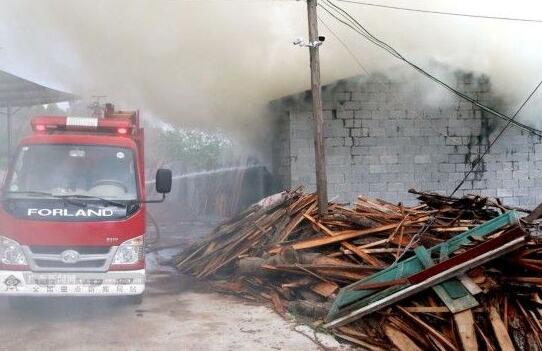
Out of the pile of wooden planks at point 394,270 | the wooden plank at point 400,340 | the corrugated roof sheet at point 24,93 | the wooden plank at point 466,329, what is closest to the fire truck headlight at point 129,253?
the pile of wooden planks at point 394,270

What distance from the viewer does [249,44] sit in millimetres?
10117

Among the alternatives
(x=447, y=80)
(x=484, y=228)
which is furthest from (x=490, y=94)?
(x=484, y=228)

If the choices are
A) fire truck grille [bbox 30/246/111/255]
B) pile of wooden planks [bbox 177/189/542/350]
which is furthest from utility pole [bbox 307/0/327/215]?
fire truck grille [bbox 30/246/111/255]

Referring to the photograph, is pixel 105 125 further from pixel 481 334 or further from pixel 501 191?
pixel 501 191

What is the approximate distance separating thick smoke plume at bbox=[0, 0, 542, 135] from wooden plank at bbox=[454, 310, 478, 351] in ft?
21.0

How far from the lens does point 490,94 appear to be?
11.0 metres

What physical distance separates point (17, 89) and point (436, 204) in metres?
10.3

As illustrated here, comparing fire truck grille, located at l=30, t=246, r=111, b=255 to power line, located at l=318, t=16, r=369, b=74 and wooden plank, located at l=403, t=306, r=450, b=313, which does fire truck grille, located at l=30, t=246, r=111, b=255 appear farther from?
power line, located at l=318, t=16, r=369, b=74

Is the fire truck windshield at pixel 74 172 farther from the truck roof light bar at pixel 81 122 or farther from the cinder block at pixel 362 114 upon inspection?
the cinder block at pixel 362 114

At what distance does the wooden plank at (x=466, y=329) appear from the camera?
444 cm

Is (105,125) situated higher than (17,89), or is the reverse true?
(17,89)

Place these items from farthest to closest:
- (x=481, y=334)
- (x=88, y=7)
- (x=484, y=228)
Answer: (x=88, y=7) < (x=484, y=228) < (x=481, y=334)

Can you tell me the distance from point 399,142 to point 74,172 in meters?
6.88

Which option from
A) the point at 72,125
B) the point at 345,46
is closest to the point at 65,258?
the point at 72,125
